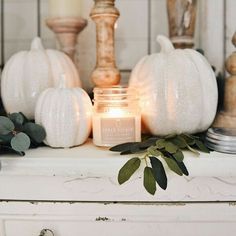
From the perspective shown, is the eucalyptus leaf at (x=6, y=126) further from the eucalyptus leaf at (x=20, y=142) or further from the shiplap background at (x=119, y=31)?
the shiplap background at (x=119, y=31)

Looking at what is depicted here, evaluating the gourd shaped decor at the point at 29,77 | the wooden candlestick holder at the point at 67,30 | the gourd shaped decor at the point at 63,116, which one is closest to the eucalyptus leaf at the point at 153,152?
the gourd shaped decor at the point at 63,116

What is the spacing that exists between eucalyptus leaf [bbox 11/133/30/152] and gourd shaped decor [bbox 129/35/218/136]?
21 cm

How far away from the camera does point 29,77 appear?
0.65 metres

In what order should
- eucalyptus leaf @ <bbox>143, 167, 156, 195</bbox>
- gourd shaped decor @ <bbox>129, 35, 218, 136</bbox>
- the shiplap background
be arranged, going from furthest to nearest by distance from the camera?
the shiplap background < gourd shaped decor @ <bbox>129, 35, 218, 136</bbox> < eucalyptus leaf @ <bbox>143, 167, 156, 195</bbox>

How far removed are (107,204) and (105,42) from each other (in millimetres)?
314

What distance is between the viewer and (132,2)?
82cm

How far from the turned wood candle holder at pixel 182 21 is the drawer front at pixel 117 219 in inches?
13.2

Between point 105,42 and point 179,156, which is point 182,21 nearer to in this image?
point 105,42

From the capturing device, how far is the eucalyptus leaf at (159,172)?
485mm

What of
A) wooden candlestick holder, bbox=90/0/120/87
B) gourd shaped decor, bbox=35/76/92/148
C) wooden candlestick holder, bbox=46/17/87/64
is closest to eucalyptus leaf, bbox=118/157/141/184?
gourd shaped decor, bbox=35/76/92/148

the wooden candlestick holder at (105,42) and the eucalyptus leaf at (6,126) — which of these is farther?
the wooden candlestick holder at (105,42)

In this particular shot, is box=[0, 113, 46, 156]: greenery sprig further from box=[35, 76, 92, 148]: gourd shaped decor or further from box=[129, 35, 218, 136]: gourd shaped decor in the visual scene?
box=[129, 35, 218, 136]: gourd shaped decor

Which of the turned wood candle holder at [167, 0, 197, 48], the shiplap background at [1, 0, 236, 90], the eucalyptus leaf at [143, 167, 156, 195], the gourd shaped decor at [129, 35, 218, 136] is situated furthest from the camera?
the shiplap background at [1, 0, 236, 90]

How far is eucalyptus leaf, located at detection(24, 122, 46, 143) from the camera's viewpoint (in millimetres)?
565
